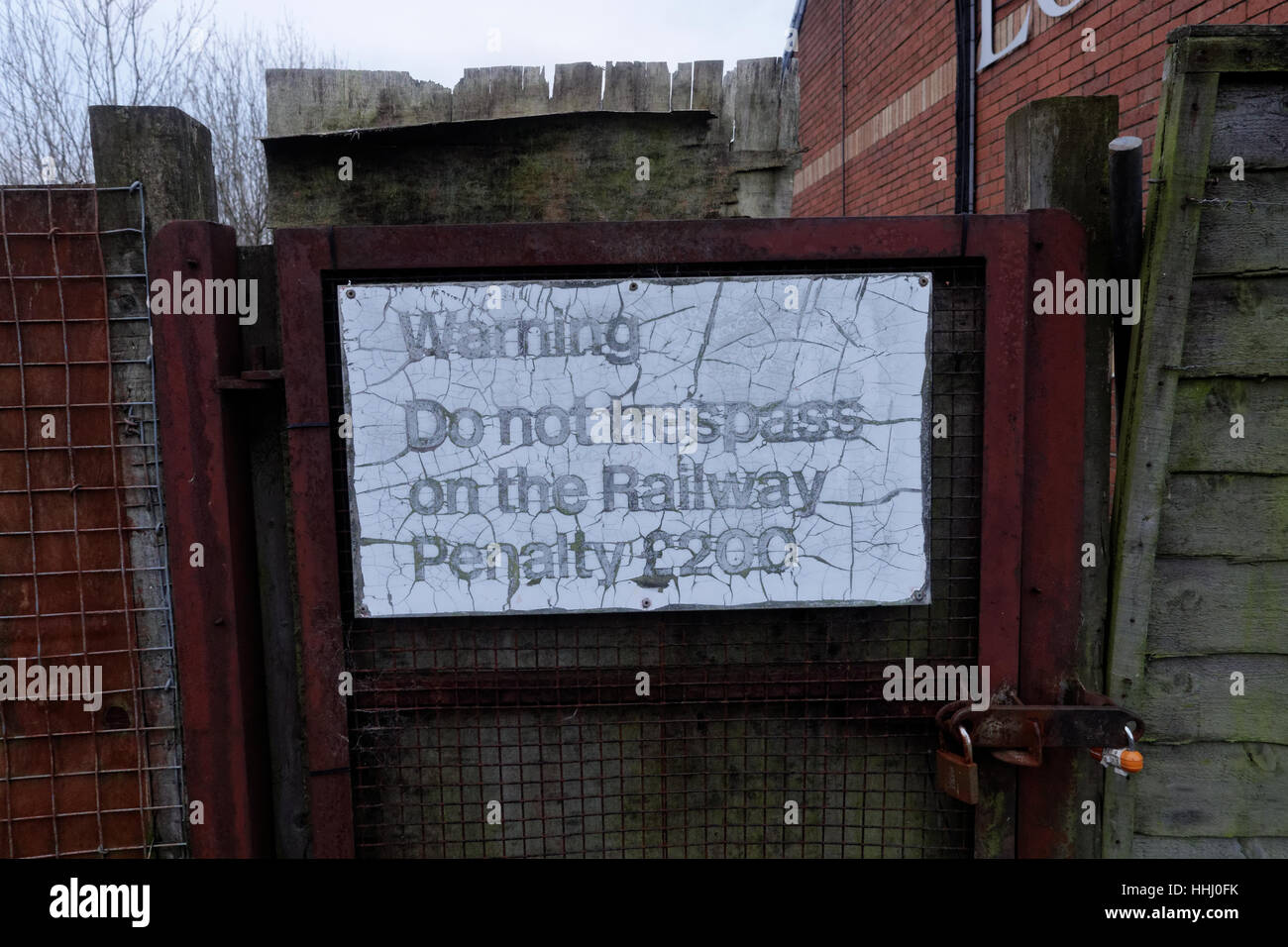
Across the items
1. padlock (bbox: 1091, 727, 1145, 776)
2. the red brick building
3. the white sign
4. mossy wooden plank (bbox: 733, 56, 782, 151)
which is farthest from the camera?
the red brick building

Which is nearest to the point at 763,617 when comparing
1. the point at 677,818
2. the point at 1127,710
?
the point at 677,818

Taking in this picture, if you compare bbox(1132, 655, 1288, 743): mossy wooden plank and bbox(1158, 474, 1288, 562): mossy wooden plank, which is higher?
bbox(1158, 474, 1288, 562): mossy wooden plank

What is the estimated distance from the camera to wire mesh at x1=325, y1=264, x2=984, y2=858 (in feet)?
7.72

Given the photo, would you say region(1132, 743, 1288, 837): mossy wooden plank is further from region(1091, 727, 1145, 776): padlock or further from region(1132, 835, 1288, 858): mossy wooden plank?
region(1091, 727, 1145, 776): padlock

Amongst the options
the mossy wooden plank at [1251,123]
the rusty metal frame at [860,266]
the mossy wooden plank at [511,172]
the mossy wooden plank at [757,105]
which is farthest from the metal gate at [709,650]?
the mossy wooden plank at [757,105]

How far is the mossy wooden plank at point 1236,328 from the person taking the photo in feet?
7.43

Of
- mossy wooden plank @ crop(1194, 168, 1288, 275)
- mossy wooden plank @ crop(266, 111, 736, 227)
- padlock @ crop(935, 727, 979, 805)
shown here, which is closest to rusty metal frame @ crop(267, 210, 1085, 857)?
padlock @ crop(935, 727, 979, 805)

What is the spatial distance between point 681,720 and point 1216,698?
5.50 ft

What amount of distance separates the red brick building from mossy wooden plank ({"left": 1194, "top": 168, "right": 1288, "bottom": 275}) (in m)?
1.80

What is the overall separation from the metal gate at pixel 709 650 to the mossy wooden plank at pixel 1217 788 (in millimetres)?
302

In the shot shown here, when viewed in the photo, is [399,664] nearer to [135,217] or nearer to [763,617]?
[763,617]

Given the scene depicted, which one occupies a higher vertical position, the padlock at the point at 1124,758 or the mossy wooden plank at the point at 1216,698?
the mossy wooden plank at the point at 1216,698

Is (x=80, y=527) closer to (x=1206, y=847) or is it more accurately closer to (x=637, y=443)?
(x=637, y=443)

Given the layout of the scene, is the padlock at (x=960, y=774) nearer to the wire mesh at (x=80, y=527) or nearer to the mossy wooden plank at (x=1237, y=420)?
the mossy wooden plank at (x=1237, y=420)
